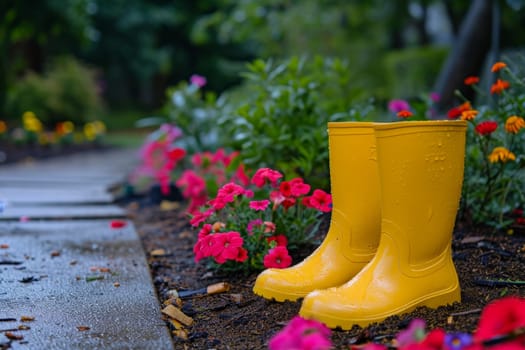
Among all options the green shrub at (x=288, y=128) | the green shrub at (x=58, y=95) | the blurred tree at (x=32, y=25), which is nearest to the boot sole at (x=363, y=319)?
the green shrub at (x=288, y=128)

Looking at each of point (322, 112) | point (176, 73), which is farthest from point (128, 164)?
point (176, 73)

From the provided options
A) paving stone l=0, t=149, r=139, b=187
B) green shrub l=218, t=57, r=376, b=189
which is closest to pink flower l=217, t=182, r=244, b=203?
green shrub l=218, t=57, r=376, b=189

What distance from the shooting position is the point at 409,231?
1.63 m

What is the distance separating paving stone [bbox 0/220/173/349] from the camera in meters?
1.56

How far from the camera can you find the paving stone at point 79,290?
1.56 metres

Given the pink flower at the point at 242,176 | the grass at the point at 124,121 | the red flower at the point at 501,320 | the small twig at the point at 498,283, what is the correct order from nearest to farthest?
the red flower at the point at 501,320
the small twig at the point at 498,283
the pink flower at the point at 242,176
the grass at the point at 124,121

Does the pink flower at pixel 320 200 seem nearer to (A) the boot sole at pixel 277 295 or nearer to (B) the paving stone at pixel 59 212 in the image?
(A) the boot sole at pixel 277 295

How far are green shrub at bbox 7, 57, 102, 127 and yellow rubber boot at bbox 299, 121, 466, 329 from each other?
11.1 metres

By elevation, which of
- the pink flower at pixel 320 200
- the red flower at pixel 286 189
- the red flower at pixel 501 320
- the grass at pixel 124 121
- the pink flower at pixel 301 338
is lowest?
the grass at pixel 124 121

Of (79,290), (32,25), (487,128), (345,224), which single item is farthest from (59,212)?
(32,25)

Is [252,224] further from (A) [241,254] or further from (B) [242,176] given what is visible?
(B) [242,176]

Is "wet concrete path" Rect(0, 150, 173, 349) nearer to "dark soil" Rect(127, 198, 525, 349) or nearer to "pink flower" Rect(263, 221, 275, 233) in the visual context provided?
"dark soil" Rect(127, 198, 525, 349)

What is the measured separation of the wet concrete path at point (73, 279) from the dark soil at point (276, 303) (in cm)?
11

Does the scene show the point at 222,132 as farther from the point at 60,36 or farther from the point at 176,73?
the point at 176,73
